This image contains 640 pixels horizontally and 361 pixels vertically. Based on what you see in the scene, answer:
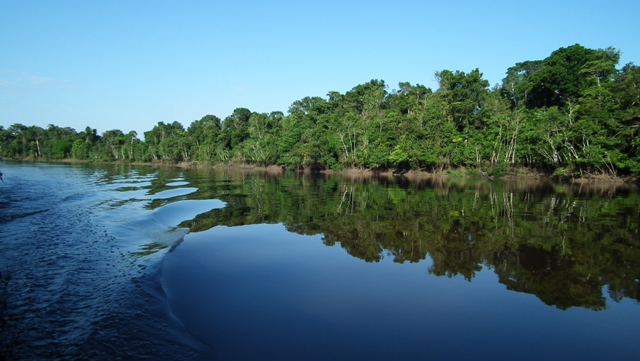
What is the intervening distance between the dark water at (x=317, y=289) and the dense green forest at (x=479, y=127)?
30674 mm

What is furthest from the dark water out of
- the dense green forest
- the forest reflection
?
the dense green forest

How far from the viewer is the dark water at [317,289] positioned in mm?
4988

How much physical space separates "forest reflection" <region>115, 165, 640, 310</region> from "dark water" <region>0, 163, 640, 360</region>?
67 mm

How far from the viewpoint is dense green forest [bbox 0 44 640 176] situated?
38.4 metres

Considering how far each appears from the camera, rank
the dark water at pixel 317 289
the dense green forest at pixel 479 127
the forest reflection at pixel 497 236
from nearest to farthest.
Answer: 1. the dark water at pixel 317 289
2. the forest reflection at pixel 497 236
3. the dense green forest at pixel 479 127

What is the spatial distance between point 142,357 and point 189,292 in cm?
251

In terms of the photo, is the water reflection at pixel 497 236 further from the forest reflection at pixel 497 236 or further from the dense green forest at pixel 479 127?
the dense green forest at pixel 479 127

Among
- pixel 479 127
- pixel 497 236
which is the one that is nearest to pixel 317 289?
pixel 497 236

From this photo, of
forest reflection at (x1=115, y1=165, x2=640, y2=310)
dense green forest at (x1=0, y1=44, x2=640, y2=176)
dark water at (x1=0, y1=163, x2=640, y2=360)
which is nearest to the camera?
dark water at (x1=0, y1=163, x2=640, y2=360)

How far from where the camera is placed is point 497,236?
11812 mm

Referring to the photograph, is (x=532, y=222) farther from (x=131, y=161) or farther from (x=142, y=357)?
(x=131, y=161)

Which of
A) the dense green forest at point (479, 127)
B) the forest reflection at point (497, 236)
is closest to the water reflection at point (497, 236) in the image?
the forest reflection at point (497, 236)

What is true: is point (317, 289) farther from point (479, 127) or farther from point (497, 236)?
point (479, 127)

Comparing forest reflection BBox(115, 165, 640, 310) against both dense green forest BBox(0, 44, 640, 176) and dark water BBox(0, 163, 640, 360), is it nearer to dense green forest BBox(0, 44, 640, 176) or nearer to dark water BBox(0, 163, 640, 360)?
dark water BBox(0, 163, 640, 360)
